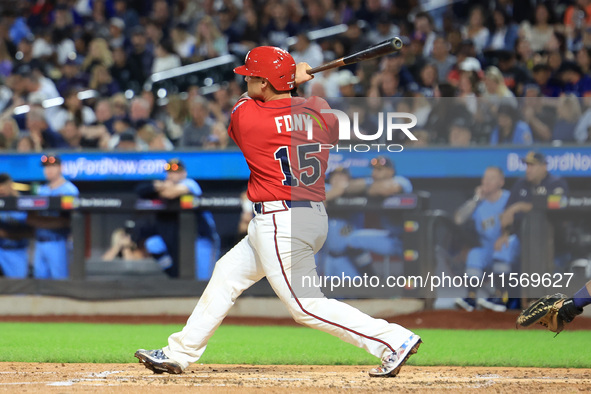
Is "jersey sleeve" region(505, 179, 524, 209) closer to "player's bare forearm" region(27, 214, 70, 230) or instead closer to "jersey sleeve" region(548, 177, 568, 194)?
"jersey sleeve" region(548, 177, 568, 194)

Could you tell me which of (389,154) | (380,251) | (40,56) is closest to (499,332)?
(380,251)

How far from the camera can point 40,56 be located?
44.1ft

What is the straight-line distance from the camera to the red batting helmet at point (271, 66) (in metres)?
5.00

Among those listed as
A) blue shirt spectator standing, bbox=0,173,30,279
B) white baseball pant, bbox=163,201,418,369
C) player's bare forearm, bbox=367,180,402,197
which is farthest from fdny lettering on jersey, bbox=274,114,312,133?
blue shirt spectator standing, bbox=0,173,30,279

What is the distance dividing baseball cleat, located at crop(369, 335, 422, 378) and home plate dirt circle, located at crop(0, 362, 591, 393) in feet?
0.23

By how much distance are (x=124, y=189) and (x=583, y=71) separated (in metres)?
5.35

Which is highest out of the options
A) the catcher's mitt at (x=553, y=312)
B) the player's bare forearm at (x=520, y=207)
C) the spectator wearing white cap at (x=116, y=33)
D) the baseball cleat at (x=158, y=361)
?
the spectator wearing white cap at (x=116, y=33)

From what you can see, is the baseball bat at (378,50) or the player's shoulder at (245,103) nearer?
the baseball bat at (378,50)

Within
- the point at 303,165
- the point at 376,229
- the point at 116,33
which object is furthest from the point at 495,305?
the point at 116,33

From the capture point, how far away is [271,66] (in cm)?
500

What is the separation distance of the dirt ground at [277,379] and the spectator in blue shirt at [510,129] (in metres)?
3.33

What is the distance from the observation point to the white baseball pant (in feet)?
16.0

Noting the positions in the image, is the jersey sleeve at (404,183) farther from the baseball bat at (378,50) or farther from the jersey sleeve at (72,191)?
the baseball bat at (378,50)

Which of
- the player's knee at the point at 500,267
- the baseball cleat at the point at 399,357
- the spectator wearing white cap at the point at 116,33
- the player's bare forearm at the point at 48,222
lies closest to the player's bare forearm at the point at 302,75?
the baseball cleat at the point at 399,357
